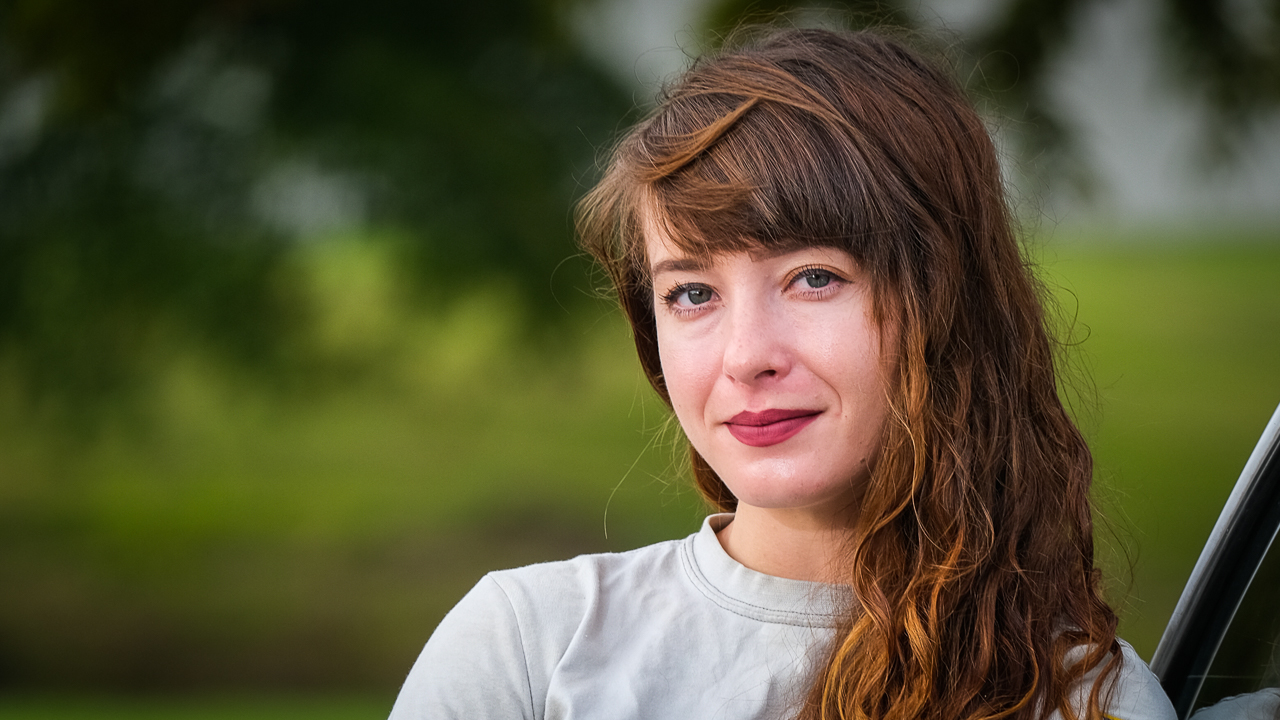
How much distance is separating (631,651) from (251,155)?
4.19 metres

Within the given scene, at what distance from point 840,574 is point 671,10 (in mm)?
4141

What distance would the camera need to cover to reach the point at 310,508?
5031 millimetres

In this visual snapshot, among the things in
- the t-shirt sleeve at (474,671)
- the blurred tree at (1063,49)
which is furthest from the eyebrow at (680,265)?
the blurred tree at (1063,49)

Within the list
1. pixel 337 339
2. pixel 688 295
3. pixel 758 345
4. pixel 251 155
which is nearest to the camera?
A: pixel 758 345

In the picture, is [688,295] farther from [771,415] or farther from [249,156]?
[249,156]

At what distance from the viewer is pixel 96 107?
4938 mm

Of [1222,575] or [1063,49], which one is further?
[1063,49]

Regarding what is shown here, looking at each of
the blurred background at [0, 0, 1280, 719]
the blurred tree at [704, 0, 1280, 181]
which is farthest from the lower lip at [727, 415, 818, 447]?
the blurred background at [0, 0, 1280, 719]

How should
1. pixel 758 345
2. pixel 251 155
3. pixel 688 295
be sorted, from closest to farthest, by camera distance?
1. pixel 758 345
2. pixel 688 295
3. pixel 251 155

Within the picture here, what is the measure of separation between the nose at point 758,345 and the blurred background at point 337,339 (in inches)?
147

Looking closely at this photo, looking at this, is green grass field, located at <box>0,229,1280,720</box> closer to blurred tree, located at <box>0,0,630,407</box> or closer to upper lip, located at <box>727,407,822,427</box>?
blurred tree, located at <box>0,0,630,407</box>

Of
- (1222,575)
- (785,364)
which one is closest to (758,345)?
(785,364)

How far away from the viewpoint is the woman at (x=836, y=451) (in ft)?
3.83


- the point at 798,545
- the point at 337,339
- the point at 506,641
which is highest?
the point at 798,545
